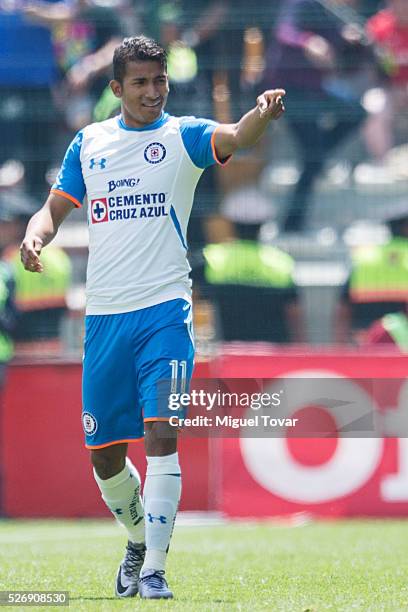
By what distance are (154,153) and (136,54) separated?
425mm

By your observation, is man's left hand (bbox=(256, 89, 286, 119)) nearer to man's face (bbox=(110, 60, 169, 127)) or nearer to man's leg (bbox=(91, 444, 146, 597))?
man's face (bbox=(110, 60, 169, 127))

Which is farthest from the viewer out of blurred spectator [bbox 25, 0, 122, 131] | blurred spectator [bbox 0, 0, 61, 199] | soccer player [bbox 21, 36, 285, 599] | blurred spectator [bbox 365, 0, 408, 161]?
blurred spectator [bbox 25, 0, 122, 131]

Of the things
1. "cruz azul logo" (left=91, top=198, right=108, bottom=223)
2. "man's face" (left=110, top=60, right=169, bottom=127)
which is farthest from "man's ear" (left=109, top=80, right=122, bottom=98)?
"cruz azul logo" (left=91, top=198, right=108, bottom=223)

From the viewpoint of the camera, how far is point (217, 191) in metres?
10.8

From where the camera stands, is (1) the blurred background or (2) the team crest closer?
(2) the team crest

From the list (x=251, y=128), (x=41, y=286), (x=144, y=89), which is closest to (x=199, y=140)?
(x=144, y=89)

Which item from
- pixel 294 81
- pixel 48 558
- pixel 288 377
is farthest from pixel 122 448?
pixel 294 81

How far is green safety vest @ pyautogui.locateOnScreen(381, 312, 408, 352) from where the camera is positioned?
10.5m

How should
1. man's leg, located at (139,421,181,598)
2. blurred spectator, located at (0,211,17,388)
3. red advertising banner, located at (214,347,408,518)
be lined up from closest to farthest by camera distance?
man's leg, located at (139,421,181,598)
red advertising banner, located at (214,347,408,518)
blurred spectator, located at (0,211,17,388)

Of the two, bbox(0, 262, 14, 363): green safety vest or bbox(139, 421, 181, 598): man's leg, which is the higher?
bbox(0, 262, 14, 363): green safety vest

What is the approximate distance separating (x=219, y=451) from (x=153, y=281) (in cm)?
476

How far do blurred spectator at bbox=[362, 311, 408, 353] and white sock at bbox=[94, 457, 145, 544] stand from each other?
493 cm

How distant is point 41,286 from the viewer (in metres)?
10.8

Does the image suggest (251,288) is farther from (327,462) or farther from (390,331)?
(327,462)
